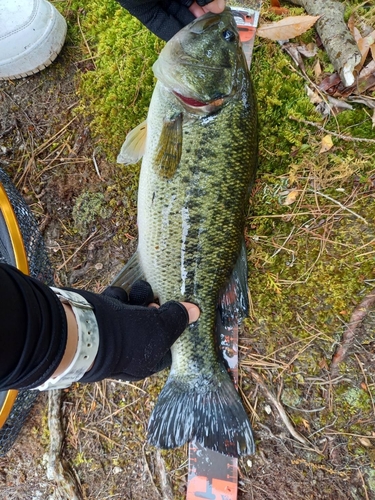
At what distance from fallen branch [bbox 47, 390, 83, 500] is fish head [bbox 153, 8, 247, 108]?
7.07ft

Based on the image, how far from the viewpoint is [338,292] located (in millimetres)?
2426

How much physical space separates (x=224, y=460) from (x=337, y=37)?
274cm

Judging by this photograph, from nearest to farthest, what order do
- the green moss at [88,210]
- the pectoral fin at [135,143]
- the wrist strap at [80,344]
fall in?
the wrist strap at [80,344], the pectoral fin at [135,143], the green moss at [88,210]

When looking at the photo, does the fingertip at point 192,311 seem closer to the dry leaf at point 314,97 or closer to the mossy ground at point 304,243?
the mossy ground at point 304,243

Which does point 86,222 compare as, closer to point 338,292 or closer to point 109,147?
point 109,147

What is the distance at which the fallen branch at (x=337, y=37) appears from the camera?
7.34ft

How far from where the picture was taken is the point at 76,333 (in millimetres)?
1680

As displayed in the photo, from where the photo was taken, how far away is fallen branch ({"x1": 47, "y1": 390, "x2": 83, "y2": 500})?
8.51 ft

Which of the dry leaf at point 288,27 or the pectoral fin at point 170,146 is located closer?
the pectoral fin at point 170,146

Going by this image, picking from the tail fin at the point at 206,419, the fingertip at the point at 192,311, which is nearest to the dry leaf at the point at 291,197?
the fingertip at the point at 192,311

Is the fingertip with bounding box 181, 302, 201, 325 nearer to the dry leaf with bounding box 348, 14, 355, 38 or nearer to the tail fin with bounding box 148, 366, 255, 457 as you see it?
the tail fin with bounding box 148, 366, 255, 457

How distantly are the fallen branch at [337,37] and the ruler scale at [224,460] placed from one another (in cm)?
40

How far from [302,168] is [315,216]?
0.32 meters

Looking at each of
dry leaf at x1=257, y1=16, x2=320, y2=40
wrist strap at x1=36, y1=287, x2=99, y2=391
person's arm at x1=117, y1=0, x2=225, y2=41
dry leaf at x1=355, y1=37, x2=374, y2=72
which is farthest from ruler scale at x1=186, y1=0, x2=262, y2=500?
wrist strap at x1=36, y1=287, x2=99, y2=391
